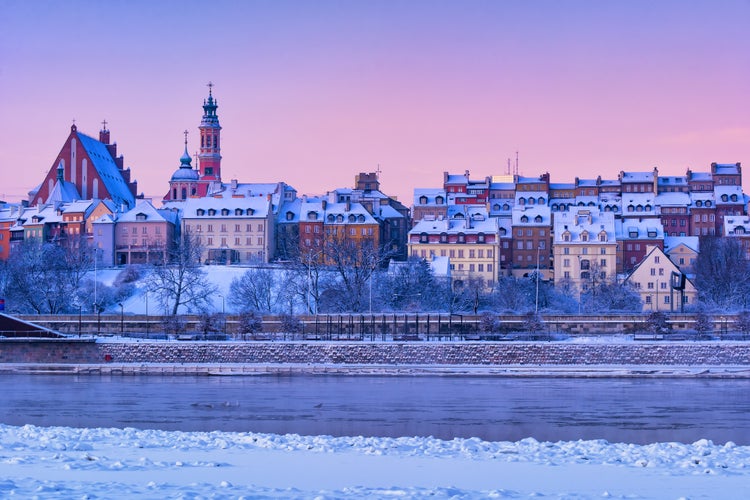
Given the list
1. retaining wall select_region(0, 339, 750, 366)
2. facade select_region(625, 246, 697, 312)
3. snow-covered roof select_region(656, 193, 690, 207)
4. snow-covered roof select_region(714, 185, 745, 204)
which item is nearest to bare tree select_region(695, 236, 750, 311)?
facade select_region(625, 246, 697, 312)

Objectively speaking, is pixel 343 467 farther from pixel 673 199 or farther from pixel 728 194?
pixel 728 194

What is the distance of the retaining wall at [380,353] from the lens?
4262 cm

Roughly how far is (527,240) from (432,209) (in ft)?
51.9

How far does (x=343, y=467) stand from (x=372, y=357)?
84.5 feet

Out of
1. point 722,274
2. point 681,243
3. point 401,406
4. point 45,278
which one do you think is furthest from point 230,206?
point 401,406

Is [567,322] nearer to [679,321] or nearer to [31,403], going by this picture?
[679,321]

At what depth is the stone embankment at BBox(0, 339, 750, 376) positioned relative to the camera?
138ft

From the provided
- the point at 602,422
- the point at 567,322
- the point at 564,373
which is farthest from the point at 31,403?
the point at 567,322

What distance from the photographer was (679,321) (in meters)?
51.0

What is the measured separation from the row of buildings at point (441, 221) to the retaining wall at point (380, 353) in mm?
30562

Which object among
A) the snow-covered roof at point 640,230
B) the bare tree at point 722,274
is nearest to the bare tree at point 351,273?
the bare tree at point 722,274

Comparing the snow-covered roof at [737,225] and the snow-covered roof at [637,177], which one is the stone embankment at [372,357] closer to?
the snow-covered roof at [737,225]

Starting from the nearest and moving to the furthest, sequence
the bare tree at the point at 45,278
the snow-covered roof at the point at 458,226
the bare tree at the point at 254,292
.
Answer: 1. the bare tree at the point at 45,278
2. the bare tree at the point at 254,292
3. the snow-covered roof at the point at 458,226

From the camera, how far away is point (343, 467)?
17.7m
